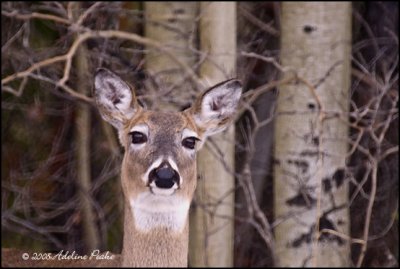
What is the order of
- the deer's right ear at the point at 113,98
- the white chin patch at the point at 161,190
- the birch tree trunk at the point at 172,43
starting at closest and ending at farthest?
the deer's right ear at the point at 113,98 < the white chin patch at the point at 161,190 < the birch tree trunk at the point at 172,43

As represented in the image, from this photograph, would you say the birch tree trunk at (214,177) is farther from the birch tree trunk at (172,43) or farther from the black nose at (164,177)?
the black nose at (164,177)

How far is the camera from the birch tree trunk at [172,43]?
7.31 m

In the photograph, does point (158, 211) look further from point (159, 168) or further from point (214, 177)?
point (214, 177)

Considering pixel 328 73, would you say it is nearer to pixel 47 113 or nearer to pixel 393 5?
pixel 393 5

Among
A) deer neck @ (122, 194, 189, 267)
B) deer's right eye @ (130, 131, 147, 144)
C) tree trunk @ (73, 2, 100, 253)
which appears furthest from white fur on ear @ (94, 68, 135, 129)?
tree trunk @ (73, 2, 100, 253)

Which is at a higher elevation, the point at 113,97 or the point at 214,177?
the point at 113,97

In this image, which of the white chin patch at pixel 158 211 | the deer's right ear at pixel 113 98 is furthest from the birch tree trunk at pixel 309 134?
the deer's right ear at pixel 113 98

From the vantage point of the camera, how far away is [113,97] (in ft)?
9.55

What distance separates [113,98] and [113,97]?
1 cm

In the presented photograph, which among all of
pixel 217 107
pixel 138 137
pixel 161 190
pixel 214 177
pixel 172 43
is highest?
pixel 172 43

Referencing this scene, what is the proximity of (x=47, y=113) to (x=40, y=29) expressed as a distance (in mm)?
629

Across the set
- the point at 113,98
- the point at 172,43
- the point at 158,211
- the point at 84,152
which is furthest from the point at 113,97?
the point at 84,152

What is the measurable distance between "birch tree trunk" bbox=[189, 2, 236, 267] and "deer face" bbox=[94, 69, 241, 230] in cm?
385

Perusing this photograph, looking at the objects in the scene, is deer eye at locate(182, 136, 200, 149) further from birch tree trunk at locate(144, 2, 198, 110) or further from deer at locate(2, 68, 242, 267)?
birch tree trunk at locate(144, 2, 198, 110)
